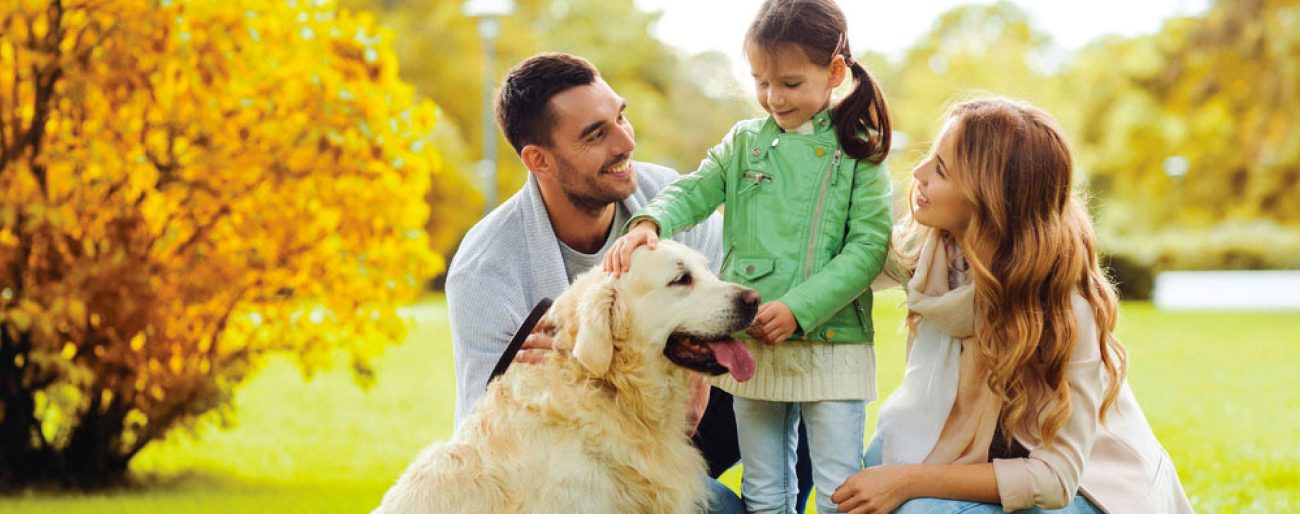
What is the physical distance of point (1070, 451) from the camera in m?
3.46

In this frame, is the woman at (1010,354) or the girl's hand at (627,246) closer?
the woman at (1010,354)

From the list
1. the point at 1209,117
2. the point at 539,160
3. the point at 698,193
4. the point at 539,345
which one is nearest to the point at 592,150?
the point at 539,160

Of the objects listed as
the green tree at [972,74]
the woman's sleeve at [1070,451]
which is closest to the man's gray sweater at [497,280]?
the woman's sleeve at [1070,451]

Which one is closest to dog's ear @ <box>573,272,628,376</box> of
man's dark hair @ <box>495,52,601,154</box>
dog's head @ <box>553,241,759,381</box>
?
dog's head @ <box>553,241,759,381</box>

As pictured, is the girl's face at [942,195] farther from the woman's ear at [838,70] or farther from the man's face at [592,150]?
the man's face at [592,150]

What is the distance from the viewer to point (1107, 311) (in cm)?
358

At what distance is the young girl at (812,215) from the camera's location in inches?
147

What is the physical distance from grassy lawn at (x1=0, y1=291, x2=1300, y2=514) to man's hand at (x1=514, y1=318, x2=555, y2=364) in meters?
3.18

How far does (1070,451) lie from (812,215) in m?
1.03

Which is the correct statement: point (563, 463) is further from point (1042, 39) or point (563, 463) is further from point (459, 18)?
point (1042, 39)

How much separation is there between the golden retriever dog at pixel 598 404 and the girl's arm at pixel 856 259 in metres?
0.16

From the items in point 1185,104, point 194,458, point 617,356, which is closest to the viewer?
point 617,356

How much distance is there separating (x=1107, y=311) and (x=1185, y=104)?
3045 centimetres

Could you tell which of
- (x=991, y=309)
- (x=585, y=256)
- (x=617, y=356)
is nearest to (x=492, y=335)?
(x=585, y=256)
